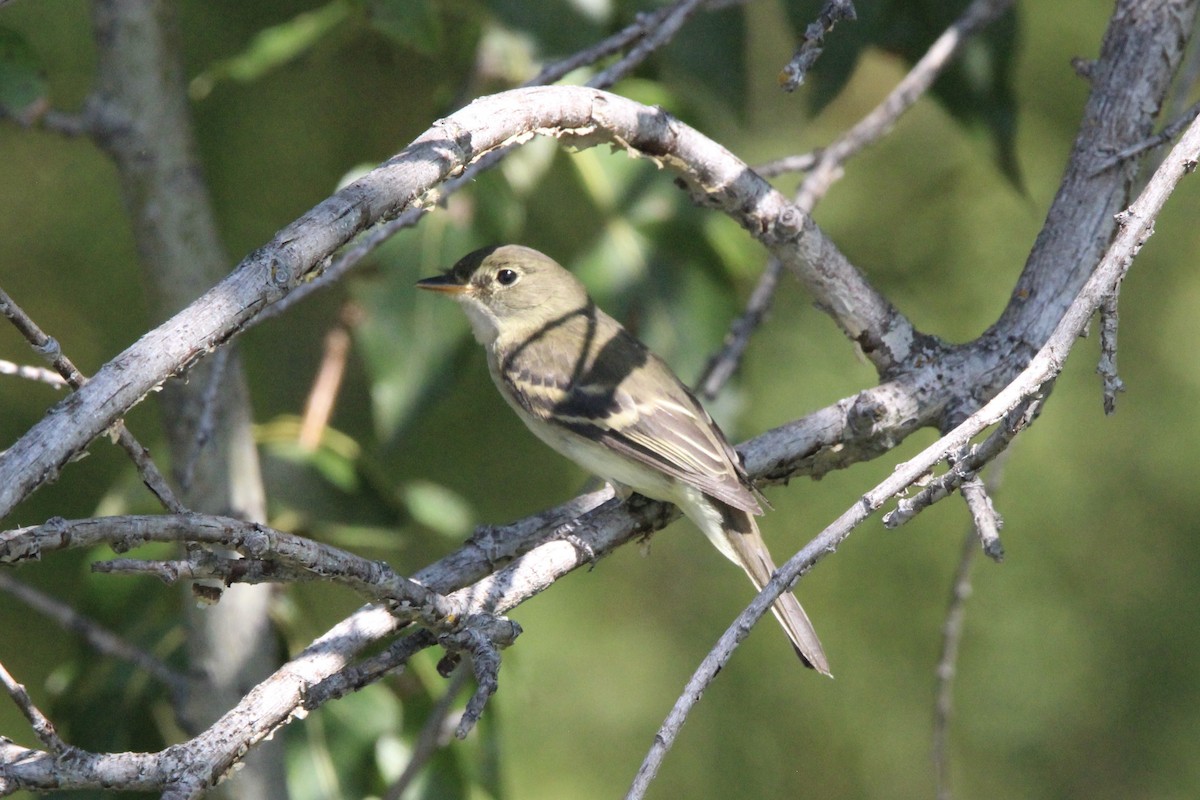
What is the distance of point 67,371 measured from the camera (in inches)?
54.9

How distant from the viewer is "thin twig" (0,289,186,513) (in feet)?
4.40

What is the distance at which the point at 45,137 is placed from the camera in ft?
13.1

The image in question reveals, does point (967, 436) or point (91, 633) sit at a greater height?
point (91, 633)

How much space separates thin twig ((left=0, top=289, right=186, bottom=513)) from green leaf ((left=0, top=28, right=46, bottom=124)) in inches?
55.3

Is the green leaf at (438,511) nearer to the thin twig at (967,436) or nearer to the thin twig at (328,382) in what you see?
the thin twig at (328,382)

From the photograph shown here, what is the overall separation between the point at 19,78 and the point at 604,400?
161 cm

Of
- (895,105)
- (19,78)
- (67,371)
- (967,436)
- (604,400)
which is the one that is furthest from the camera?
(604,400)

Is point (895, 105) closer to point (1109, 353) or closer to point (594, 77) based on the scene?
point (594, 77)

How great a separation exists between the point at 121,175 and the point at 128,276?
100 centimetres

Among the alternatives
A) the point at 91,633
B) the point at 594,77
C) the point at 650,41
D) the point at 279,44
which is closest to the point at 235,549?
the point at 594,77

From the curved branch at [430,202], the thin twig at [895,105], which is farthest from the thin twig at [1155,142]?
A: the thin twig at [895,105]

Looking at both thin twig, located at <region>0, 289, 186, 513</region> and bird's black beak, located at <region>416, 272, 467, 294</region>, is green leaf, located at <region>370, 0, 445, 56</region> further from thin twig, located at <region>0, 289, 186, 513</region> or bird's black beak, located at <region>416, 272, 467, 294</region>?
thin twig, located at <region>0, 289, 186, 513</region>

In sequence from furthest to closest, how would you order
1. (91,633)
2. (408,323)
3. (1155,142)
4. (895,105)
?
(408,323) < (895,105) < (91,633) < (1155,142)

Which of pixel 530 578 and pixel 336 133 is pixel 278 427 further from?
pixel 530 578
